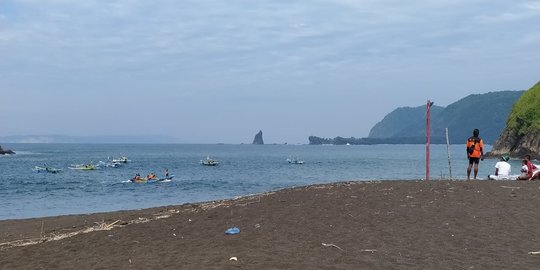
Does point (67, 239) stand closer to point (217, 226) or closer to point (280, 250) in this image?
point (217, 226)

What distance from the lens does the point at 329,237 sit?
42.4 feet

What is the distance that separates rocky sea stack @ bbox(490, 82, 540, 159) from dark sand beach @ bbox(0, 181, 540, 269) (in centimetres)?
10006

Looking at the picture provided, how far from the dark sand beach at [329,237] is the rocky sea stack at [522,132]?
10006 centimetres

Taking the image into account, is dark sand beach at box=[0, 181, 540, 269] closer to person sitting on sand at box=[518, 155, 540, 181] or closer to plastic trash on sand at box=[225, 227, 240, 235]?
plastic trash on sand at box=[225, 227, 240, 235]

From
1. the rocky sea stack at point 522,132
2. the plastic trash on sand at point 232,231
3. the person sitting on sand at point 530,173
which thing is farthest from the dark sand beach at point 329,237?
the rocky sea stack at point 522,132

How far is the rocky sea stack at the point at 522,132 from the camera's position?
115019 millimetres

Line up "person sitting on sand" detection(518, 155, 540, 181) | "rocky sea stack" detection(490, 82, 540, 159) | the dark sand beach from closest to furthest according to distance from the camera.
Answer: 1. the dark sand beach
2. "person sitting on sand" detection(518, 155, 540, 181)
3. "rocky sea stack" detection(490, 82, 540, 159)

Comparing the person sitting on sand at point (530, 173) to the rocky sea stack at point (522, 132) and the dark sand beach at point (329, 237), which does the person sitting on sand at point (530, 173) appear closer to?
the dark sand beach at point (329, 237)

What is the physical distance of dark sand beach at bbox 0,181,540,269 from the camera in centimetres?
1102

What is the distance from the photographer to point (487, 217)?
14539 mm

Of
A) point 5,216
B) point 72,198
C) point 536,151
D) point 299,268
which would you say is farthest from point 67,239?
point 536,151

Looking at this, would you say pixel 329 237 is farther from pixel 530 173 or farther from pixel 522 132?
pixel 522 132

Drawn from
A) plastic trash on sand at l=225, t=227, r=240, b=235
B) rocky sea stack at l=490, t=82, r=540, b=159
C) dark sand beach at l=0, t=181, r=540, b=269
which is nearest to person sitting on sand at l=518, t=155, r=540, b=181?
dark sand beach at l=0, t=181, r=540, b=269

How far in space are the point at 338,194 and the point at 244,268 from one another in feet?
29.8
